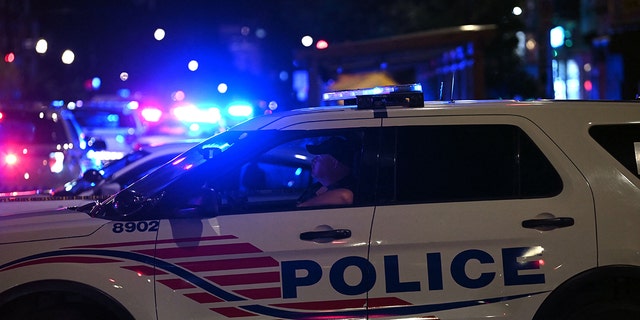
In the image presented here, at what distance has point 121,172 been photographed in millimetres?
8055

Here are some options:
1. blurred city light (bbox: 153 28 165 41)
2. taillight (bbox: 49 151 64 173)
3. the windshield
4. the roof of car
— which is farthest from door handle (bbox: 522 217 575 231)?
blurred city light (bbox: 153 28 165 41)

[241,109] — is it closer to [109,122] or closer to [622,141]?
[109,122]

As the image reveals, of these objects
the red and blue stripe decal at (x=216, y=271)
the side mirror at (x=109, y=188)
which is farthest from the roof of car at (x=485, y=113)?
the side mirror at (x=109, y=188)

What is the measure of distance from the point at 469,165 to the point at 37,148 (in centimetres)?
811

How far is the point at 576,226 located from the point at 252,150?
5.73 feet

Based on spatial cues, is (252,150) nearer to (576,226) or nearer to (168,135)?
(576,226)

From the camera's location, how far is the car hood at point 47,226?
440 centimetres

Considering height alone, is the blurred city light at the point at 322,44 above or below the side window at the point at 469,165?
above

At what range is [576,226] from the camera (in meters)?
4.39

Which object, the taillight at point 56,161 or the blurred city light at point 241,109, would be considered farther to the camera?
the blurred city light at point 241,109

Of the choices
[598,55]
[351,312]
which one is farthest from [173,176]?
[598,55]

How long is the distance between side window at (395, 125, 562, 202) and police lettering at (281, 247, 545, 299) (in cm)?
31

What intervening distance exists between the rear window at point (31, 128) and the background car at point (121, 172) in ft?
10.7

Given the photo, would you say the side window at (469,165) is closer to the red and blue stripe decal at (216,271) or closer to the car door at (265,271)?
the car door at (265,271)
